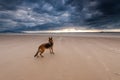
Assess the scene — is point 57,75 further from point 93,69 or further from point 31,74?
point 93,69

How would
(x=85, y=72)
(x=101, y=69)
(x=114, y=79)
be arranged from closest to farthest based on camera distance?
(x=114, y=79), (x=85, y=72), (x=101, y=69)

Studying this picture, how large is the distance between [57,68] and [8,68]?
1898mm

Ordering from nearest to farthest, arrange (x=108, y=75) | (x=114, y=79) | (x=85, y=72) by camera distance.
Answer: (x=114, y=79) → (x=108, y=75) → (x=85, y=72)

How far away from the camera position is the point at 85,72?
15.5 feet

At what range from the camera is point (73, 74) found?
454 cm

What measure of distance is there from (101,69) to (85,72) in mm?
724

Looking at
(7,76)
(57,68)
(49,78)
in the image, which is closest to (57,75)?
(49,78)

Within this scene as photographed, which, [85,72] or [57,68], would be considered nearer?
[85,72]

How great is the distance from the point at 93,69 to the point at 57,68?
4.49 ft

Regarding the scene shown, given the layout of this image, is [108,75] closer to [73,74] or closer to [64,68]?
[73,74]

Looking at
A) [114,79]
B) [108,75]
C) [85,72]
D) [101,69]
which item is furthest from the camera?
[101,69]

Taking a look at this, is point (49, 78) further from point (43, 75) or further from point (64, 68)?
point (64, 68)

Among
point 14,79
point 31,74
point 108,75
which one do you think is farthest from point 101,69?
point 14,79

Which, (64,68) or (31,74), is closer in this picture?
(31,74)
